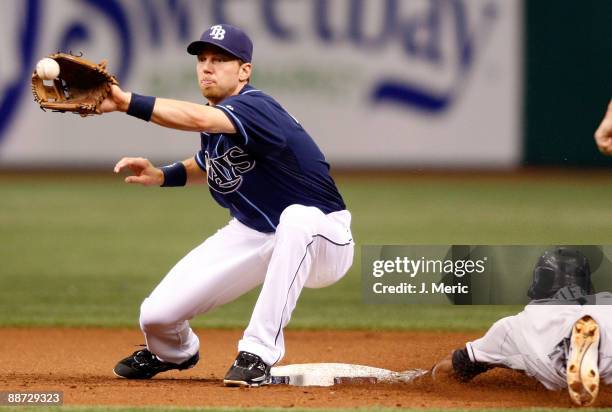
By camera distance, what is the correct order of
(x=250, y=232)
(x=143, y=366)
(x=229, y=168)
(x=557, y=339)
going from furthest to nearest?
1. (x=143, y=366)
2. (x=250, y=232)
3. (x=229, y=168)
4. (x=557, y=339)

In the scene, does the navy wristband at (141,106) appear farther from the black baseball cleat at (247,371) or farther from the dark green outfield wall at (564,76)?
the dark green outfield wall at (564,76)

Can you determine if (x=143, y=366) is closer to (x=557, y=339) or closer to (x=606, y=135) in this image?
(x=557, y=339)

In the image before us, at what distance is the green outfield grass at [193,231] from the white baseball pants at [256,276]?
52.9 inches

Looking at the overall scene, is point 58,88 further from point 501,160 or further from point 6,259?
point 501,160

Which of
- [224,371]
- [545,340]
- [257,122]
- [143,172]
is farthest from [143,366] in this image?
[545,340]

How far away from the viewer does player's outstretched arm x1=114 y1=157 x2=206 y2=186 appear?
5.33 m

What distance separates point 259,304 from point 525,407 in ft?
4.04

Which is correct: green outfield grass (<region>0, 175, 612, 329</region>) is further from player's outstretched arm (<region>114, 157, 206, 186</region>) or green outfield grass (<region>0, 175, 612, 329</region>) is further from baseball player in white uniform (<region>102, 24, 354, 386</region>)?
player's outstretched arm (<region>114, 157, 206, 186</region>)

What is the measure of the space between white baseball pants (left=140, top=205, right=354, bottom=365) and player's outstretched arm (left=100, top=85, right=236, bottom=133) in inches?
25.1

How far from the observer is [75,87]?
4.60 m

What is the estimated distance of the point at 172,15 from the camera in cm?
1869

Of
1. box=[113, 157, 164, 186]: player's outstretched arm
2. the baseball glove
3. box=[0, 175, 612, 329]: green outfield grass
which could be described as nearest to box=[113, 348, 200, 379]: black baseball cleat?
box=[113, 157, 164, 186]: player's outstretched arm

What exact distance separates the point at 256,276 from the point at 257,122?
0.81 meters

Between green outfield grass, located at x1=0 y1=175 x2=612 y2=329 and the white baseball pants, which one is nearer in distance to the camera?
the white baseball pants
